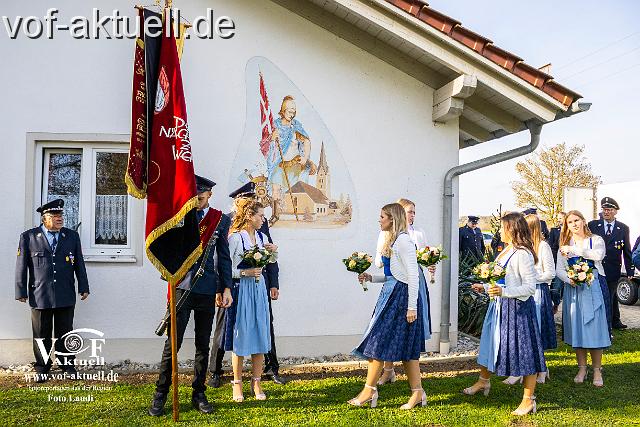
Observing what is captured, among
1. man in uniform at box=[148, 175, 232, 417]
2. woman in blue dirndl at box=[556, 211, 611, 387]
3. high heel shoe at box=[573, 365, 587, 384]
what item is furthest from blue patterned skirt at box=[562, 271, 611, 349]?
man in uniform at box=[148, 175, 232, 417]

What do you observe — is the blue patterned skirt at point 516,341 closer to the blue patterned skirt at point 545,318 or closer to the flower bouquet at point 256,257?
the blue patterned skirt at point 545,318

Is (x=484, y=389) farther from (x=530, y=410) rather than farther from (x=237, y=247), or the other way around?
(x=237, y=247)

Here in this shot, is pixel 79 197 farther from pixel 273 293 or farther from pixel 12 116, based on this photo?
pixel 273 293

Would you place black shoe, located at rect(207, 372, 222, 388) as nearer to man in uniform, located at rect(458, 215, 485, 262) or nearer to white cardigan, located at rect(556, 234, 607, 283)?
white cardigan, located at rect(556, 234, 607, 283)

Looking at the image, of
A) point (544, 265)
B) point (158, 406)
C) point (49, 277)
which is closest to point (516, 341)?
point (544, 265)

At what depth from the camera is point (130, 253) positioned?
7.09 metres

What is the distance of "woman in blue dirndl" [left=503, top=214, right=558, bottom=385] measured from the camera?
592 centimetres

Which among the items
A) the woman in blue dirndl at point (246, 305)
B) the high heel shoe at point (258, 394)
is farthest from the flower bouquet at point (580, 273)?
the high heel shoe at point (258, 394)

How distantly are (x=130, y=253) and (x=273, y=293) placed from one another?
229 cm

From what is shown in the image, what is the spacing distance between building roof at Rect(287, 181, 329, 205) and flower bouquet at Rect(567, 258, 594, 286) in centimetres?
326

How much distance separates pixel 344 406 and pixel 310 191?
3.07m

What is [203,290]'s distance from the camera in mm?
5172

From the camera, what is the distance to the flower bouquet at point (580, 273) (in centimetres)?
608

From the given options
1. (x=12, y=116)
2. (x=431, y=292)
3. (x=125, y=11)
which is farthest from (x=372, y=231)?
(x=12, y=116)
